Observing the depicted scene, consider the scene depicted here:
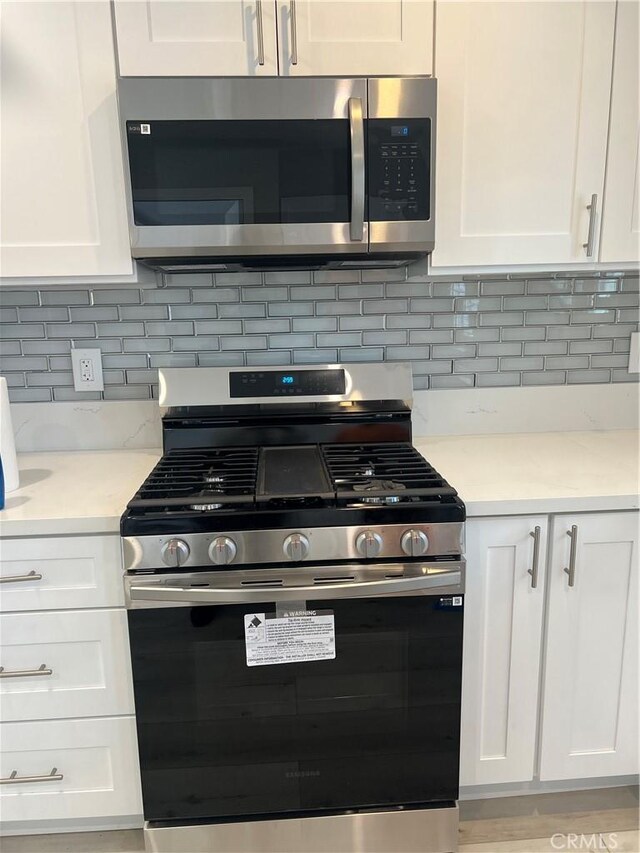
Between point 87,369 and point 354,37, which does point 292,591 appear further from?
point 354,37

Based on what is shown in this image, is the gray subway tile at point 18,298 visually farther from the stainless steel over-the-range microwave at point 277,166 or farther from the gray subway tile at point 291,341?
the gray subway tile at point 291,341

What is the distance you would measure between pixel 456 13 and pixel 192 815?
199 cm

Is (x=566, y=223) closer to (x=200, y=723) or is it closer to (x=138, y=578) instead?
(x=138, y=578)

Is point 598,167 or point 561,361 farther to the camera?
point 561,361

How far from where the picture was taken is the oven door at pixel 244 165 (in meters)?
1.37

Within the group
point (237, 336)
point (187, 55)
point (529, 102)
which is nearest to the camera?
point (187, 55)

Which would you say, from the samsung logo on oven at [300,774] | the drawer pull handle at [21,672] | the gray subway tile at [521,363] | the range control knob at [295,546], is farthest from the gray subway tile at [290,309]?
the samsung logo on oven at [300,774]

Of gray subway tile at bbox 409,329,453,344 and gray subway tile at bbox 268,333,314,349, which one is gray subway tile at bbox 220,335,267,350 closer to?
gray subway tile at bbox 268,333,314,349

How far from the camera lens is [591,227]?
1558 millimetres

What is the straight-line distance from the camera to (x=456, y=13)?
1417mm

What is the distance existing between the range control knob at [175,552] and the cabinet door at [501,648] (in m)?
0.64

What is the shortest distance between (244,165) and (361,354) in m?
0.68

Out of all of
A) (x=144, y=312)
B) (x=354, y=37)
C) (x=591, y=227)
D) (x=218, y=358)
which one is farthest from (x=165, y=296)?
(x=591, y=227)

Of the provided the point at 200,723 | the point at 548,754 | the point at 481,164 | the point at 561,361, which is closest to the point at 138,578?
the point at 200,723
